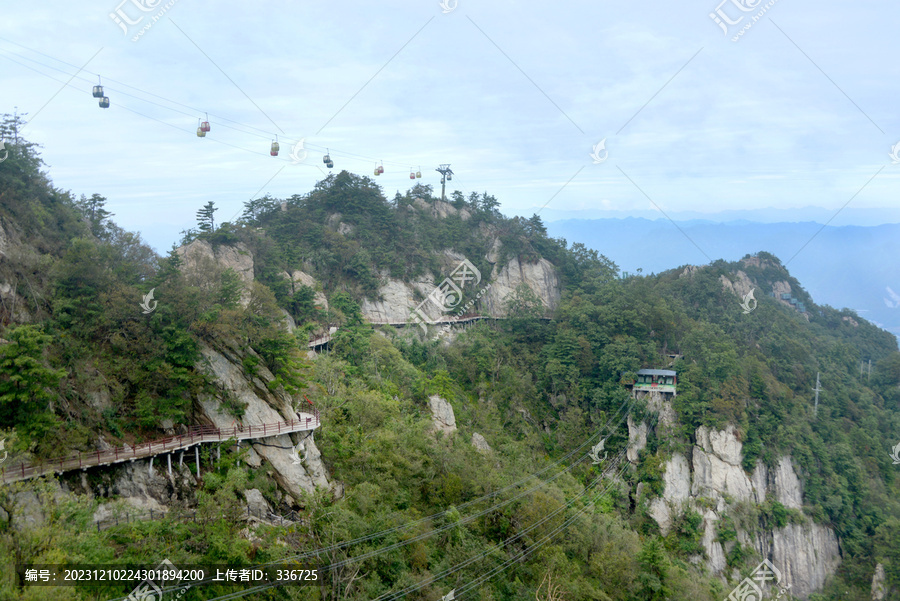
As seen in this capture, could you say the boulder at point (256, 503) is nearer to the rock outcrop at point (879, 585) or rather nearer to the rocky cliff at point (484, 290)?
the rocky cliff at point (484, 290)

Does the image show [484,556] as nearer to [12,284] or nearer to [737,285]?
[12,284]

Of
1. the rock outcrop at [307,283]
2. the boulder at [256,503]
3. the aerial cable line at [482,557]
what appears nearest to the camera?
the aerial cable line at [482,557]

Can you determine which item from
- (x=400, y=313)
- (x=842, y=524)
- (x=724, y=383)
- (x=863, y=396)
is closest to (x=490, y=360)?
(x=400, y=313)

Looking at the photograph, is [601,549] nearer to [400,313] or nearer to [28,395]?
[28,395]

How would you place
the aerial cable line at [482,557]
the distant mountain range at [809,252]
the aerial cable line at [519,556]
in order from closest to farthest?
the aerial cable line at [482,557], the aerial cable line at [519,556], the distant mountain range at [809,252]

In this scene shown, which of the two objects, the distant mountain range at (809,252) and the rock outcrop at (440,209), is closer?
the rock outcrop at (440,209)

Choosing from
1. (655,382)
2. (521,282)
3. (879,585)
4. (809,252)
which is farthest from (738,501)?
(809,252)

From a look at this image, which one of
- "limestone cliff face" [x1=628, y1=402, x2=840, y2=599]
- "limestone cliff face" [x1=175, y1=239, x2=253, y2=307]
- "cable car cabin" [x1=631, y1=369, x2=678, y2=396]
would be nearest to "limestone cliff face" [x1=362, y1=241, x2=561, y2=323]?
"limestone cliff face" [x1=175, y1=239, x2=253, y2=307]

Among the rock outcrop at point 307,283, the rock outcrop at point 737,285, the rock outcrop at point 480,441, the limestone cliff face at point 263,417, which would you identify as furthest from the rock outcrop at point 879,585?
the rock outcrop at point 307,283
